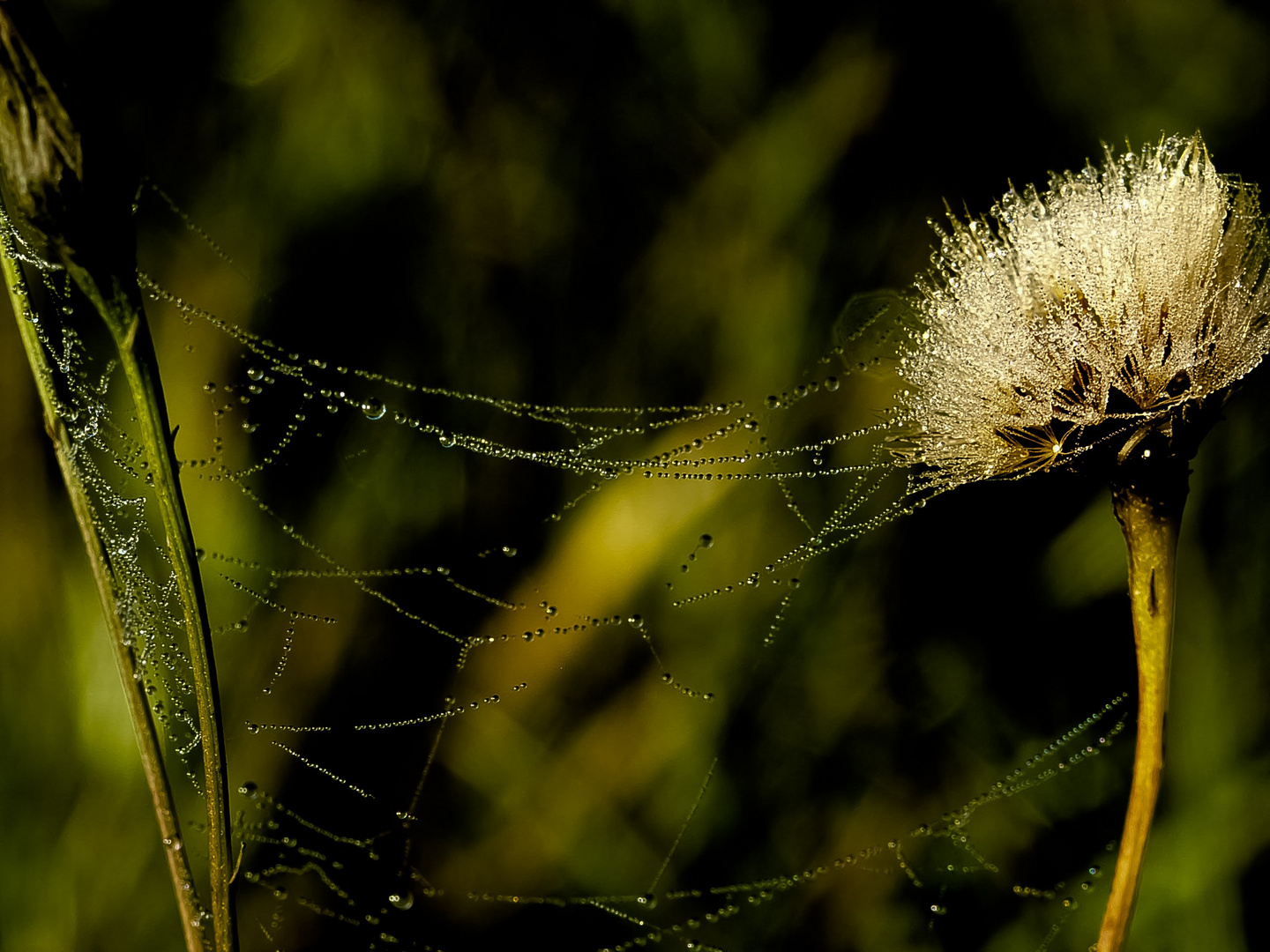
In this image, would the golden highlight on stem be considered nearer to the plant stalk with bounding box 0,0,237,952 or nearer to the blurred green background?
the blurred green background

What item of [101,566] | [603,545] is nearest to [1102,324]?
[603,545]

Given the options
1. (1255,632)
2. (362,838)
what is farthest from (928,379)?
(362,838)

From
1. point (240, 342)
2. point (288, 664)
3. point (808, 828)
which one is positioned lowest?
point (808, 828)

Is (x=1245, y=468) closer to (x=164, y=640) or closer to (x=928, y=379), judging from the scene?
(x=928, y=379)

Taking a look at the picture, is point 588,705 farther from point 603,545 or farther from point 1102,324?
point 1102,324

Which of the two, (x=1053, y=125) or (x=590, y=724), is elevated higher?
(x=1053, y=125)

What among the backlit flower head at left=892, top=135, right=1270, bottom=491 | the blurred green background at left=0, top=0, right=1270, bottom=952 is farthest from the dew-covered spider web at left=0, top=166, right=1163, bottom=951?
the backlit flower head at left=892, top=135, right=1270, bottom=491

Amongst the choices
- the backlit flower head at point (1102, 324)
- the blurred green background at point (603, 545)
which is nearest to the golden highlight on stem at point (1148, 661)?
the backlit flower head at point (1102, 324)
